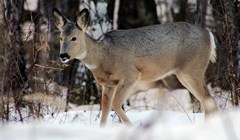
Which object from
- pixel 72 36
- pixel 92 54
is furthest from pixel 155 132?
pixel 92 54

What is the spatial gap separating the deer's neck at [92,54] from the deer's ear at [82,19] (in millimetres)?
182

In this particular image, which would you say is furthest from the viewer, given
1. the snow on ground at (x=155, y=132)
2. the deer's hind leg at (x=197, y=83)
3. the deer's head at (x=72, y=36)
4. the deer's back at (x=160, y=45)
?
the deer's hind leg at (x=197, y=83)

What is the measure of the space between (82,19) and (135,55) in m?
0.95

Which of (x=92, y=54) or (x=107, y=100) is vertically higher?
(x=92, y=54)

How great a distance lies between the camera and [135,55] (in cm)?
919

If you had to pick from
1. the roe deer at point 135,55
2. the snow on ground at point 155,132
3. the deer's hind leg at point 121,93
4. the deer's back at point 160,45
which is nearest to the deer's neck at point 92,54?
the roe deer at point 135,55

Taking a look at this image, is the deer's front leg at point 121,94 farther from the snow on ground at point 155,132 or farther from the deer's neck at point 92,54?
the snow on ground at point 155,132

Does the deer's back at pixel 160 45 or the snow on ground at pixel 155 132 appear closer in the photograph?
the snow on ground at pixel 155 132

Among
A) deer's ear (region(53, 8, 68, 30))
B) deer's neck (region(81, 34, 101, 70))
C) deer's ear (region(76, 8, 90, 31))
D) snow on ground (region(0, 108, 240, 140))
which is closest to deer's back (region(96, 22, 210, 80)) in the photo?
deer's neck (region(81, 34, 101, 70))

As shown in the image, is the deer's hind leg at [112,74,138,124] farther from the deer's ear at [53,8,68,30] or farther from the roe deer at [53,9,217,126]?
the deer's ear at [53,8,68,30]

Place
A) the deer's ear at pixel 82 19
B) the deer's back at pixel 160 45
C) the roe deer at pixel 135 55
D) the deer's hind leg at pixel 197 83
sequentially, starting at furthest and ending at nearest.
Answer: the deer's hind leg at pixel 197 83 < the deer's back at pixel 160 45 < the deer's ear at pixel 82 19 < the roe deer at pixel 135 55

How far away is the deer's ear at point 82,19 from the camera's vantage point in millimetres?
8930

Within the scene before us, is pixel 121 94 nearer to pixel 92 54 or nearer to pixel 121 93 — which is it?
pixel 121 93

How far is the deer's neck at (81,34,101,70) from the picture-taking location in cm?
895
